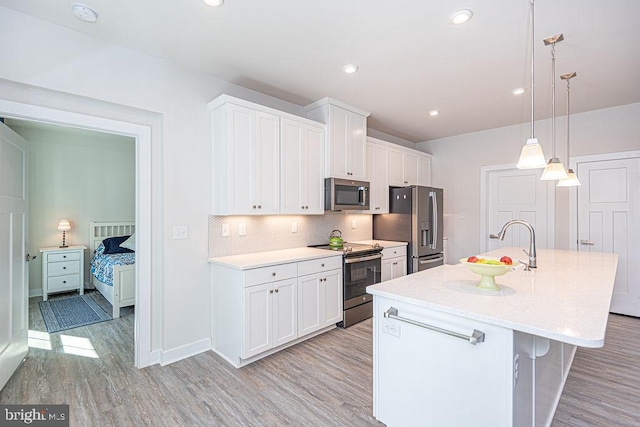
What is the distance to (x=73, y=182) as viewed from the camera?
5195 mm

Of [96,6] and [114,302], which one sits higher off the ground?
[96,6]

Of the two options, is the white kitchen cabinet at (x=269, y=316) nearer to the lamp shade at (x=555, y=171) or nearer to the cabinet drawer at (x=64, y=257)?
the lamp shade at (x=555, y=171)

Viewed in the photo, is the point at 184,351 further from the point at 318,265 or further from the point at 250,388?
the point at 318,265

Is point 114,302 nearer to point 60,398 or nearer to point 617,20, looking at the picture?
point 60,398

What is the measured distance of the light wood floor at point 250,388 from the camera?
2.02 m

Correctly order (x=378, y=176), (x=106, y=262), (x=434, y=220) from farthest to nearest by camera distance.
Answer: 1. (x=434, y=220)
2. (x=378, y=176)
3. (x=106, y=262)

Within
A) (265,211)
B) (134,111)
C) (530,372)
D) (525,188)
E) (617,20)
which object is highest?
(617,20)

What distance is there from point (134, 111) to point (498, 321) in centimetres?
297

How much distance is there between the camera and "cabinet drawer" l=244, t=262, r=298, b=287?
2639 millimetres

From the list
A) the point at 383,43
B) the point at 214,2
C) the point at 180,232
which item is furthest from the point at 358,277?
the point at 214,2

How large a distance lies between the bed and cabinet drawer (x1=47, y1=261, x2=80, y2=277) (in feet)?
0.74

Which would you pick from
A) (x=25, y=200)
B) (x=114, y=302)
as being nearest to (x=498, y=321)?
(x=25, y=200)

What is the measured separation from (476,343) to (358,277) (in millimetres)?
2281

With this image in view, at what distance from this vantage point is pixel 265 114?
3.06 metres
